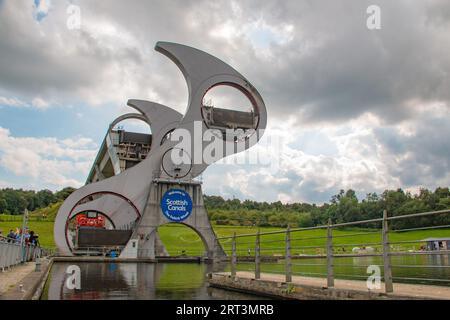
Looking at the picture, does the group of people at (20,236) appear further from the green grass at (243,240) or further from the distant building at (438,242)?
the green grass at (243,240)

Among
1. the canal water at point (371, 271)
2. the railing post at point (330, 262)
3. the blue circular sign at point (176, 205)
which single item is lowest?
the canal water at point (371, 271)

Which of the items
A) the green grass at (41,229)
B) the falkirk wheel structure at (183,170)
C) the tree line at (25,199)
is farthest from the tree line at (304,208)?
the falkirk wheel structure at (183,170)

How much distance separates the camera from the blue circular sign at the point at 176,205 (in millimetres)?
31969

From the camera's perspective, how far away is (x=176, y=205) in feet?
106

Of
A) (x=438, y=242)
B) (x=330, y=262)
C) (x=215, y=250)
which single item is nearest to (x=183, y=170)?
(x=215, y=250)

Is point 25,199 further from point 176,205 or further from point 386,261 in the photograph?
point 386,261

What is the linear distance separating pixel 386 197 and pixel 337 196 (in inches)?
1481

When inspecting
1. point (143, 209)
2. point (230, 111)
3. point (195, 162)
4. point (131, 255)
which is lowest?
point (131, 255)

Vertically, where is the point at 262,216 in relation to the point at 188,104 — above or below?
below
